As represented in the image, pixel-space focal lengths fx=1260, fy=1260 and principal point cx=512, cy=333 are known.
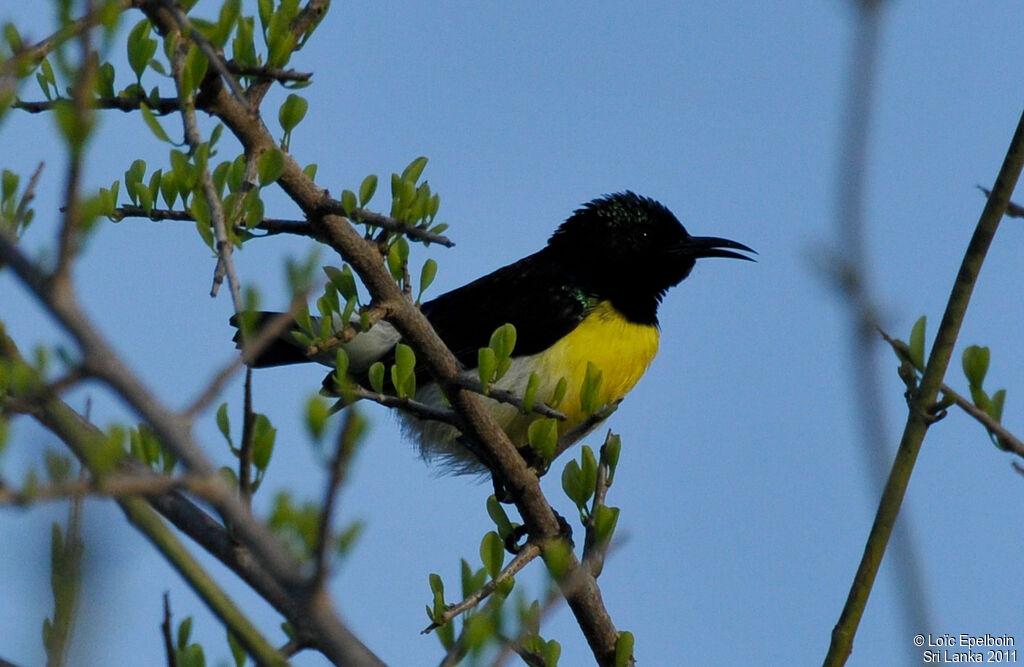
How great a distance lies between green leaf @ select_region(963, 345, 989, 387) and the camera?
2150mm

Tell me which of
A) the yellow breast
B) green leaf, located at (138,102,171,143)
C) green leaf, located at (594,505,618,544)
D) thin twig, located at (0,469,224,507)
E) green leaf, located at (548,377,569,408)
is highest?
the yellow breast

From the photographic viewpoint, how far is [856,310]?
1755 mm

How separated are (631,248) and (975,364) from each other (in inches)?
164

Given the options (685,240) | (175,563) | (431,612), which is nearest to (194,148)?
(431,612)

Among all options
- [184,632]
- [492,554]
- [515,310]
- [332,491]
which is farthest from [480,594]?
[515,310]

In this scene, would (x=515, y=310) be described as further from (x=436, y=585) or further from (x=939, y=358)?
(x=939, y=358)

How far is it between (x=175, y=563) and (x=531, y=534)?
241 centimetres

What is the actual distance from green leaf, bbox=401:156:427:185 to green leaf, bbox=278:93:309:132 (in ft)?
0.96

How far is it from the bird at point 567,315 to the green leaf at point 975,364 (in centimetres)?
289

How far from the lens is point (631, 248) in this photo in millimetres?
6293

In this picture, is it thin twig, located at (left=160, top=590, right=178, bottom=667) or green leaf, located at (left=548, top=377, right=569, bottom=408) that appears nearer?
thin twig, located at (left=160, top=590, right=178, bottom=667)

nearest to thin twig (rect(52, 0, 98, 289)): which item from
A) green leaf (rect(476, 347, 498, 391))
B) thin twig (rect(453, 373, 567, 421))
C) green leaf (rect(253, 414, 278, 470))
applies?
green leaf (rect(253, 414, 278, 470))

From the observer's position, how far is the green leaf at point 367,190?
3064 mm

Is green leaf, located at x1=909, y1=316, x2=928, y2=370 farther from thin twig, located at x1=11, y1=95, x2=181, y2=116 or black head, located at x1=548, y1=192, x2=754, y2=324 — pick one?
black head, located at x1=548, y1=192, x2=754, y2=324
